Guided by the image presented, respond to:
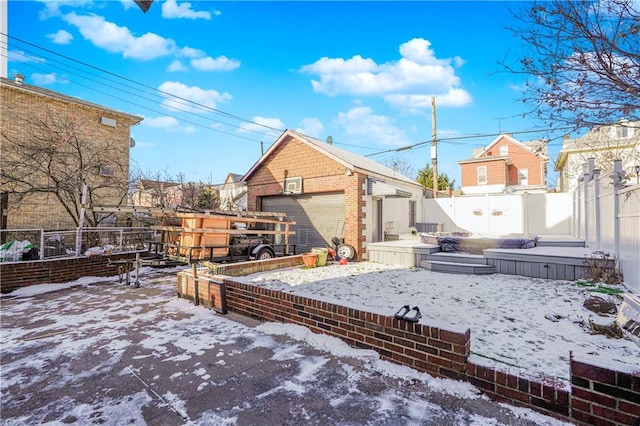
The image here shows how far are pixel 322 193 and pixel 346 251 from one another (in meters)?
2.72

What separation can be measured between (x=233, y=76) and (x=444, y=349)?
13.9m

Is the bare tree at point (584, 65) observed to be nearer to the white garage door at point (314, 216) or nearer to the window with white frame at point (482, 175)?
the white garage door at point (314, 216)

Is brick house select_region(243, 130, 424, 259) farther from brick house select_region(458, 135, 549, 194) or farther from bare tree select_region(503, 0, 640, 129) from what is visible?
brick house select_region(458, 135, 549, 194)

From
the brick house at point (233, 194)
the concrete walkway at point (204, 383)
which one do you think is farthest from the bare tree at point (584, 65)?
the brick house at point (233, 194)

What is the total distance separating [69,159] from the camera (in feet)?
36.0

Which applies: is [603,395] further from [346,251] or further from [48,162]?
[48,162]

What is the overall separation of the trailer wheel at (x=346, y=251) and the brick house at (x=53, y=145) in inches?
317

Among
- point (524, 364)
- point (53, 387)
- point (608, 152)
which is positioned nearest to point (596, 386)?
point (524, 364)

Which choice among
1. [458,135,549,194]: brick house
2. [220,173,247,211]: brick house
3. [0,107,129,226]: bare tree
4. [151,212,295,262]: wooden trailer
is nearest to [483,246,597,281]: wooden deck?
[151,212,295,262]: wooden trailer

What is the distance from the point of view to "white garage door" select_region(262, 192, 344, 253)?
1140 centimetres

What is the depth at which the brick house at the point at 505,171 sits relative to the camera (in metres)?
24.2

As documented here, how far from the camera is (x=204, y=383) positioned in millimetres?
2844

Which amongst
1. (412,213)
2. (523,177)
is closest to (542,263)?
(412,213)

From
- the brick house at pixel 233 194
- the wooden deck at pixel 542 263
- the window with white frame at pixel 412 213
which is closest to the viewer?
the wooden deck at pixel 542 263
